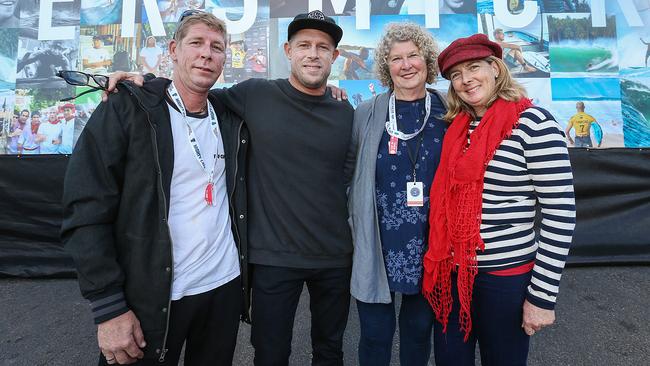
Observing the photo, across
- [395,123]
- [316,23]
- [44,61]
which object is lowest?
[395,123]

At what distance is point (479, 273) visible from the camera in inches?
57.4

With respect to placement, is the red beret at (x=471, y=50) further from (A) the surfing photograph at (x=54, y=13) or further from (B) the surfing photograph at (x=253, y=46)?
(A) the surfing photograph at (x=54, y=13)

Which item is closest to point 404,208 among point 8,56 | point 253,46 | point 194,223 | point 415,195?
point 415,195

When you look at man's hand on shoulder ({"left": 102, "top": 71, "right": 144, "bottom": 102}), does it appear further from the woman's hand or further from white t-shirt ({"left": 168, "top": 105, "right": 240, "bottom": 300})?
the woman's hand

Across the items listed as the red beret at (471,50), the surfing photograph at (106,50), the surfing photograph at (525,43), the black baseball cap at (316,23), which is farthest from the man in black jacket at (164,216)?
the surfing photograph at (525,43)

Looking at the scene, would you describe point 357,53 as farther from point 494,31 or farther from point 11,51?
point 11,51

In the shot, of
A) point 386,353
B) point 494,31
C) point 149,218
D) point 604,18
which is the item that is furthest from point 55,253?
point 604,18

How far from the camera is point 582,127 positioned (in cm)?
373

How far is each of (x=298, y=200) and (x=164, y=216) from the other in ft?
2.10

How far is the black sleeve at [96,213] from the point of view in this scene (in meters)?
1.21

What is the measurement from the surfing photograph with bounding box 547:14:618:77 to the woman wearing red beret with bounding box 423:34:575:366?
3089 millimetres

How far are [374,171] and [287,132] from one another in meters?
0.50

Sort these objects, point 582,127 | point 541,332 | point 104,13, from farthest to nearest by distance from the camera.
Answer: point 104,13 < point 582,127 < point 541,332

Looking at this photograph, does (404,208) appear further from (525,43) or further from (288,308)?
(525,43)
